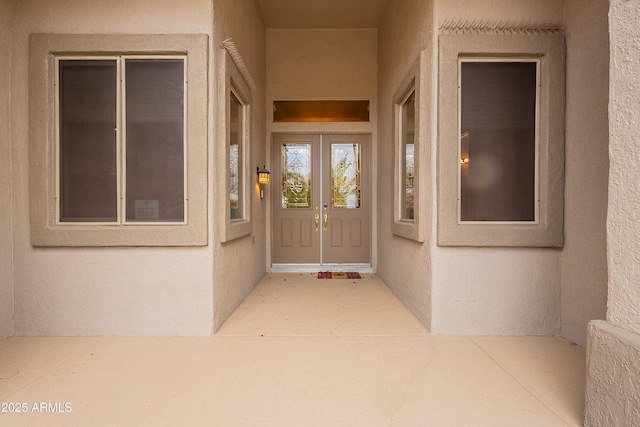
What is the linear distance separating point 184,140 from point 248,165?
1.52 m

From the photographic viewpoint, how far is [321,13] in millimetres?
5762

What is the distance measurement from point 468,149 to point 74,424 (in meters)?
3.65

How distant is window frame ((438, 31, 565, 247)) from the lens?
3178 millimetres

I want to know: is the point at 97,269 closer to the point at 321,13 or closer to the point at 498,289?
the point at 498,289

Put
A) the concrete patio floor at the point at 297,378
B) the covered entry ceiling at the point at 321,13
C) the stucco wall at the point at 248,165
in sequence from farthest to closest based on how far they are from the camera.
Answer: the covered entry ceiling at the point at 321,13
the stucco wall at the point at 248,165
the concrete patio floor at the point at 297,378

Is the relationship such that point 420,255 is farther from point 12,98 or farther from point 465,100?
point 12,98

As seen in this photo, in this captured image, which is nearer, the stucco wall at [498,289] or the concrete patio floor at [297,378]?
the concrete patio floor at [297,378]

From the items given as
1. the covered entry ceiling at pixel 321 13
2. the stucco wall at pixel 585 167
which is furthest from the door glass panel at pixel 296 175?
the stucco wall at pixel 585 167

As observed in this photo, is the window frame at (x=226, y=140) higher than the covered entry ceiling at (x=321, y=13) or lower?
lower

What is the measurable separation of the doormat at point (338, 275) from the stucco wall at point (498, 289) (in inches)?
104

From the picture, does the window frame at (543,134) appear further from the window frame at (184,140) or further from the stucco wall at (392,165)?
the window frame at (184,140)

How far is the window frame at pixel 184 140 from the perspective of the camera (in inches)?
123

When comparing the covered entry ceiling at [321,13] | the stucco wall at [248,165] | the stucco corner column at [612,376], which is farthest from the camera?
the covered entry ceiling at [321,13]

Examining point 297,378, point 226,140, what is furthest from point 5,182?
point 297,378
